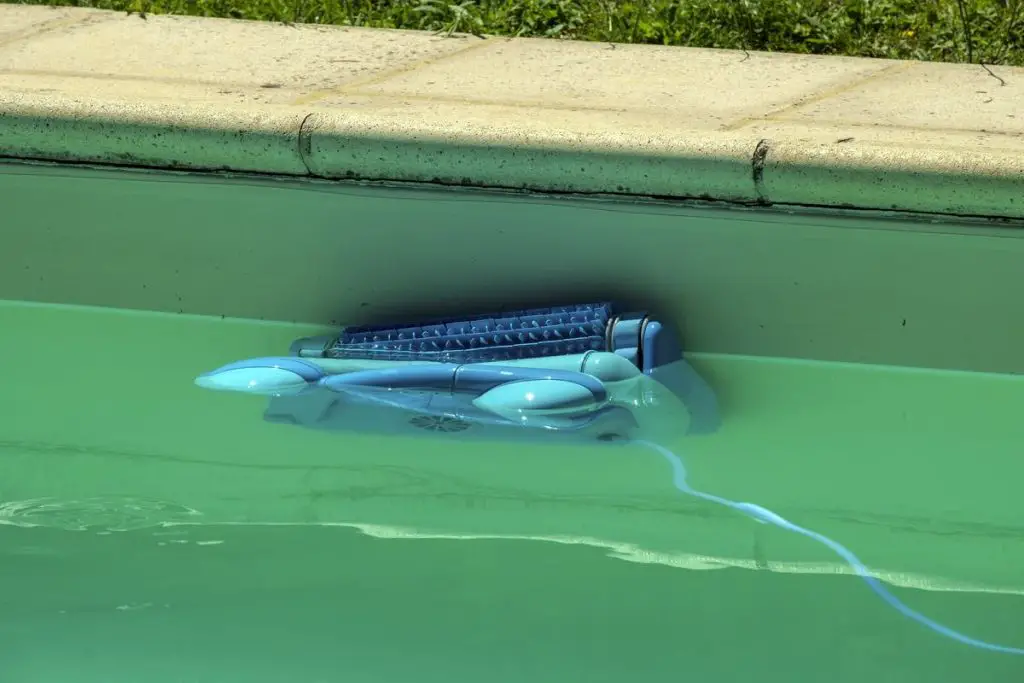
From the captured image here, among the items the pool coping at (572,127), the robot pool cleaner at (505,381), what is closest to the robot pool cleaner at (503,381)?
the robot pool cleaner at (505,381)

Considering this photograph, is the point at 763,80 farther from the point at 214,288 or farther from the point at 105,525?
the point at 105,525

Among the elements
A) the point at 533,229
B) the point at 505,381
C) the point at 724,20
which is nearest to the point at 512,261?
the point at 533,229

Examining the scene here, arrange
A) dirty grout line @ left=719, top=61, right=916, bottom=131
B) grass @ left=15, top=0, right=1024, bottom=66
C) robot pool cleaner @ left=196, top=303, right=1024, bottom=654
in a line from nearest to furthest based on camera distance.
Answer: robot pool cleaner @ left=196, top=303, right=1024, bottom=654 < dirty grout line @ left=719, top=61, right=916, bottom=131 < grass @ left=15, top=0, right=1024, bottom=66

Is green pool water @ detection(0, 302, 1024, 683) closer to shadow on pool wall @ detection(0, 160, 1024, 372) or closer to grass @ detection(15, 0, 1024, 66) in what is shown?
shadow on pool wall @ detection(0, 160, 1024, 372)

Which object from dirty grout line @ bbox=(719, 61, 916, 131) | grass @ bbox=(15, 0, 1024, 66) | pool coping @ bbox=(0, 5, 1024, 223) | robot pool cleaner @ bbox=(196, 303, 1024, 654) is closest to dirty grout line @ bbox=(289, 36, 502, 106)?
pool coping @ bbox=(0, 5, 1024, 223)

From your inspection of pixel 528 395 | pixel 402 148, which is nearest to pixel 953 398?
pixel 528 395

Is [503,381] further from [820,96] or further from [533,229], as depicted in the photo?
[820,96]

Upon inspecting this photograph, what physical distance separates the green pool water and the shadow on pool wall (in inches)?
3.4

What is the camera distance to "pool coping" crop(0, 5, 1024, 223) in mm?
2232

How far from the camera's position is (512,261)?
8.10 ft

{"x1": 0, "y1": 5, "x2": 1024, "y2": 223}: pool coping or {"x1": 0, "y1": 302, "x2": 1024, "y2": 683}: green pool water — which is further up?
{"x1": 0, "y1": 5, "x2": 1024, "y2": 223}: pool coping

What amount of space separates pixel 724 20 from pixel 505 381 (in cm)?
113

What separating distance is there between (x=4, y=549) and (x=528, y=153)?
37.8 inches

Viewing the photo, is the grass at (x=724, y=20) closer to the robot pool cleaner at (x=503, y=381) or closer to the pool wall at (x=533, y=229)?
the pool wall at (x=533, y=229)
